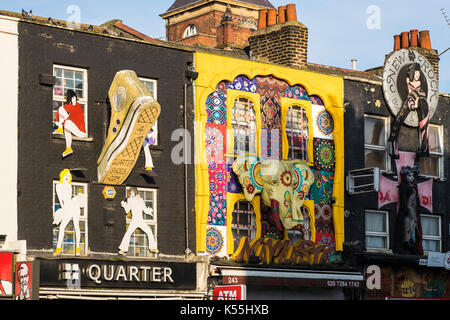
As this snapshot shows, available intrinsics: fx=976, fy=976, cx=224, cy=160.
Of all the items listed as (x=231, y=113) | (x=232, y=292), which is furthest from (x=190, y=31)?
(x=232, y=292)

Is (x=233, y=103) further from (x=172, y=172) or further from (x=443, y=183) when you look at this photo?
(x=443, y=183)

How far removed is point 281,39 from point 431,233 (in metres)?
9.01

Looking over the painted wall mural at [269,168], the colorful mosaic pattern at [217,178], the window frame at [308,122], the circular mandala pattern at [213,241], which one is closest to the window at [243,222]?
the painted wall mural at [269,168]

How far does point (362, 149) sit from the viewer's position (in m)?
34.0

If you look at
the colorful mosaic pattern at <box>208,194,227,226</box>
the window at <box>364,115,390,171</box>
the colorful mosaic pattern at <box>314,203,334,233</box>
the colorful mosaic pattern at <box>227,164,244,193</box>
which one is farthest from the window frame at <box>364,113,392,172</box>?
the colorful mosaic pattern at <box>208,194,227,226</box>

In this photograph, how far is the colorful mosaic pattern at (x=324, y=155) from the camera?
107ft

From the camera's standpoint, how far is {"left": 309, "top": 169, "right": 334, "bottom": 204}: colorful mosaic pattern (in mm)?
32412

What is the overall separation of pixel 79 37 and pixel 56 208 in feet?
16.3

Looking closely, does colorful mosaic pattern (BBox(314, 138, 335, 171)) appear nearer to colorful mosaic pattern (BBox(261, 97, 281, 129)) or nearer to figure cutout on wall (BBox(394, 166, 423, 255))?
colorful mosaic pattern (BBox(261, 97, 281, 129))

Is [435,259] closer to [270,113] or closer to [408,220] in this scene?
[408,220]

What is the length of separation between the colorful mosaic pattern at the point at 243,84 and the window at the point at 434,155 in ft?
26.1

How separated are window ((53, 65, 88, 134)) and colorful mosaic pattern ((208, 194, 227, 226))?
188 inches
